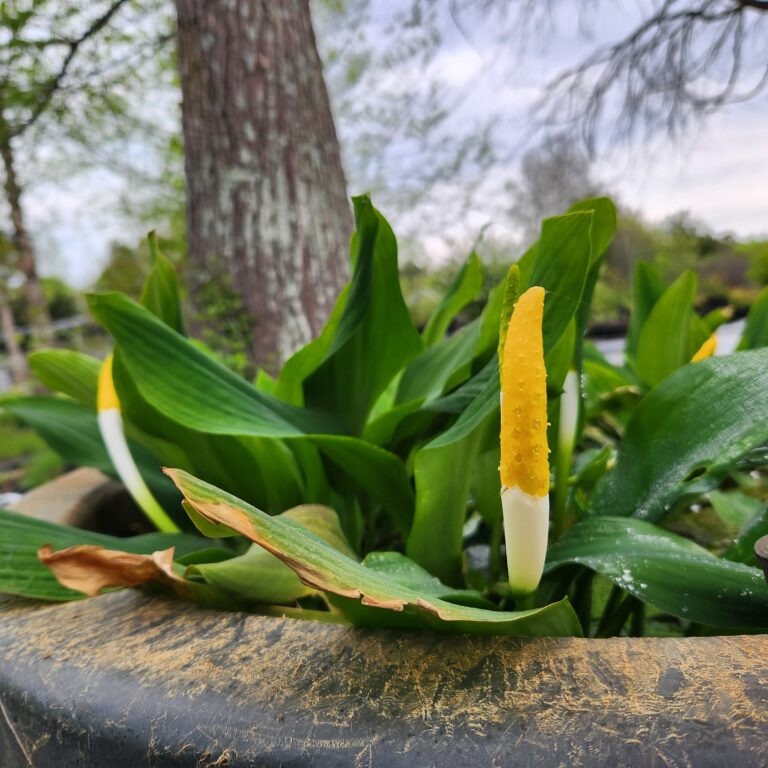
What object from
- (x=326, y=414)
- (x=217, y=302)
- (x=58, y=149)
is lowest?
(x=326, y=414)

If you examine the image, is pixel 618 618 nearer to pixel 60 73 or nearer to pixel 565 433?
pixel 565 433

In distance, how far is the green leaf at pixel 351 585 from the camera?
277mm

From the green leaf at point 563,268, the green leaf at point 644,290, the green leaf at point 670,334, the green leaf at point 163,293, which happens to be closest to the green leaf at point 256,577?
the green leaf at point 563,268

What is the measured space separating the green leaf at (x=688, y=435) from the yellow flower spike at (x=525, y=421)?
0.50ft

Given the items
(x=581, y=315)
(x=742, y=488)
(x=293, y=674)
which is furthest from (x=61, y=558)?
(x=742, y=488)

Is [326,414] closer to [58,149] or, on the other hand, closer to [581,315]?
[581,315]

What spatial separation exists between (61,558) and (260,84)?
1333 mm

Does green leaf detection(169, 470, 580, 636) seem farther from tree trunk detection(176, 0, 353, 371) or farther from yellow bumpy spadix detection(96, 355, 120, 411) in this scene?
tree trunk detection(176, 0, 353, 371)

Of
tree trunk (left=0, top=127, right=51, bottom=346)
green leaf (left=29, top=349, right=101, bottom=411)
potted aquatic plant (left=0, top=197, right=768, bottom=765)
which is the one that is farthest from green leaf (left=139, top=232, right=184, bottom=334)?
tree trunk (left=0, top=127, right=51, bottom=346)

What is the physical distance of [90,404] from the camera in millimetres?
750

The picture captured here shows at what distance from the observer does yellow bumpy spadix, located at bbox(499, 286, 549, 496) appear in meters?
0.31

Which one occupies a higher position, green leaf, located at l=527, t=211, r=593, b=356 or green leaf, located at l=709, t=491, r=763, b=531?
green leaf, located at l=527, t=211, r=593, b=356

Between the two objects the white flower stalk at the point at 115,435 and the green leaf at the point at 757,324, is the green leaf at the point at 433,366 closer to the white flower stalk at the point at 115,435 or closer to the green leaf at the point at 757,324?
the white flower stalk at the point at 115,435

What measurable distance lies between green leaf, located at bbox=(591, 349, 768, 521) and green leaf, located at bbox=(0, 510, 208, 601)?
0.41m
